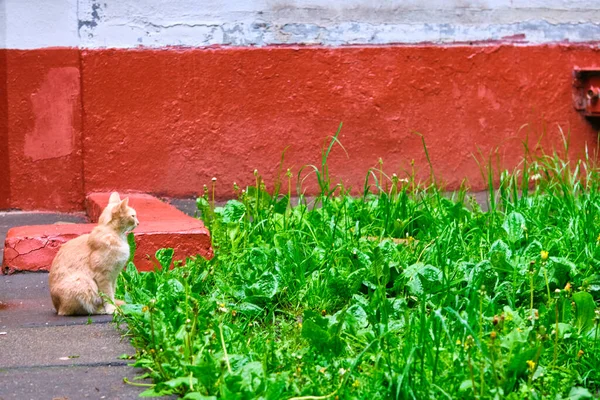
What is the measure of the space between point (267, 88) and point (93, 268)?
2731 mm

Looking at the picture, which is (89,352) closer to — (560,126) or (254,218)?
(254,218)

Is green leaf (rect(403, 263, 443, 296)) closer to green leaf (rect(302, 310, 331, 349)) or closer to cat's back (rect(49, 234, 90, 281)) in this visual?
green leaf (rect(302, 310, 331, 349))

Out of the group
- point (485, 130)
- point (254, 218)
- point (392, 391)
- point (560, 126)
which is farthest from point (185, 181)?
point (392, 391)

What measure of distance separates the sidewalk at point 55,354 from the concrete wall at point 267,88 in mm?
1899

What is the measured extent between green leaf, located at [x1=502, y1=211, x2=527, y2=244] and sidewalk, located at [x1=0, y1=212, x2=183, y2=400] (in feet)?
6.13

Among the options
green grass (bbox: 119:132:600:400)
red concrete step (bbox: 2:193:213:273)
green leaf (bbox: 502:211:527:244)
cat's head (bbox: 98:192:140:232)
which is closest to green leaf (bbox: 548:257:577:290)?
green grass (bbox: 119:132:600:400)

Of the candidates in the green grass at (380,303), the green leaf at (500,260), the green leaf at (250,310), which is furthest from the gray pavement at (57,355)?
the green leaf at (500,260)

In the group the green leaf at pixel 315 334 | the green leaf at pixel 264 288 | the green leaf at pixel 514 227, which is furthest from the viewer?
the green leaf at pixel 514 227

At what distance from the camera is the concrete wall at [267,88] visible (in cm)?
612

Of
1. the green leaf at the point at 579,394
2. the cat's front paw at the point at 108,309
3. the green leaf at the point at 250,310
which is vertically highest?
the green leaf at the point at 579,394

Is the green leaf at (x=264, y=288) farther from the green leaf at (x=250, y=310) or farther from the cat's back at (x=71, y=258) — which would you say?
the cat's back at (x=71, y=258)

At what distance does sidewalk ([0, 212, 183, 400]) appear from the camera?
A: 3.02m

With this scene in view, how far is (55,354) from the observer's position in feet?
11.3

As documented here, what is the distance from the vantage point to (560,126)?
6.84 metres
